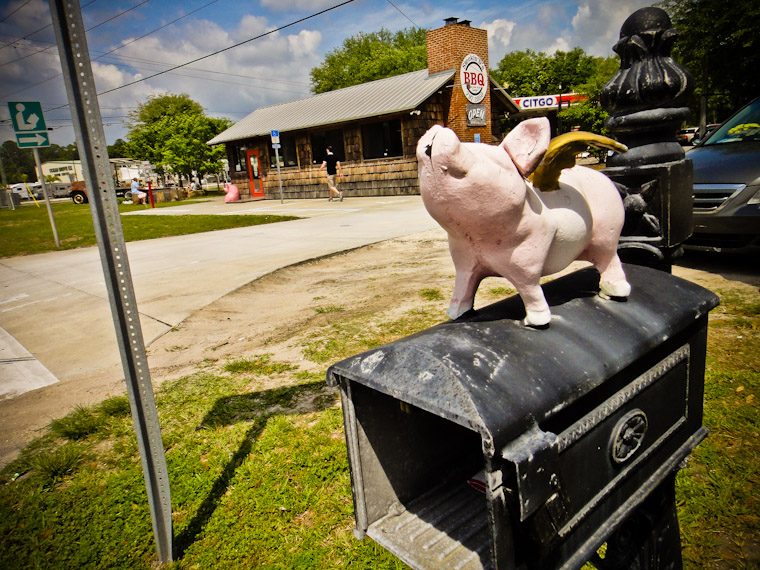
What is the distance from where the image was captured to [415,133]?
1767cm

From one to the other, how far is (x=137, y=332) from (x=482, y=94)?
1973cm

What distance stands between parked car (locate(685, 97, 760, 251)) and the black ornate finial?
3853 millimetres

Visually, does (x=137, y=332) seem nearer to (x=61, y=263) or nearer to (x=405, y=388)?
(x=405, y=388)

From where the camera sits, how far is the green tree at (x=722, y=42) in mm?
17078

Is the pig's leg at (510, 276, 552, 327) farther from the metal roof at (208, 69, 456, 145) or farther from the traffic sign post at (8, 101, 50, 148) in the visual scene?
the metal roof at (208, 69, 456, 145)

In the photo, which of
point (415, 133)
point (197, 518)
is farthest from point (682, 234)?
point (415, 133)

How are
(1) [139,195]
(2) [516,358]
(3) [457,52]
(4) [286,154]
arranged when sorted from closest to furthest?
(2) [516,358] → (3) [457,52] → (4) [286,154] → (1) [139,195]

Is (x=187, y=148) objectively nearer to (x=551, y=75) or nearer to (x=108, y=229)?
(x=551, y=75)

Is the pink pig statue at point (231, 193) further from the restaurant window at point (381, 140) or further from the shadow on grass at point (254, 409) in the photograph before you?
the shadow on grass at point (254, 409)

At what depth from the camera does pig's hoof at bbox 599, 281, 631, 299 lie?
1426 mm

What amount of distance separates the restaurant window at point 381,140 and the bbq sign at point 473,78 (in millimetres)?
3406

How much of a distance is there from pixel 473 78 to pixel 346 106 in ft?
18.2

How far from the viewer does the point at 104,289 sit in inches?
265

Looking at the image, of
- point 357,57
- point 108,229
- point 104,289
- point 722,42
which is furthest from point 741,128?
point 357,57
